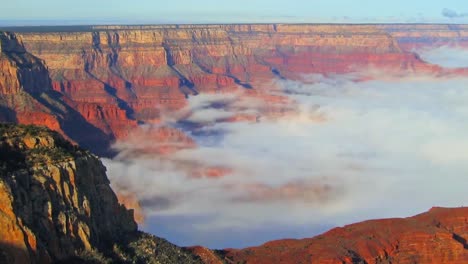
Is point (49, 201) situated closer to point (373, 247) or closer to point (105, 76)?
point (373, 247)

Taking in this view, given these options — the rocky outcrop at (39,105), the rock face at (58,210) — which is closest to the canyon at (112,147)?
the rock face at (58,210)

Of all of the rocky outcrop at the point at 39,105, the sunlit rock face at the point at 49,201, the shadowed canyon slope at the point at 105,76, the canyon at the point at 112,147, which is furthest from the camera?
the shadowed canyon slope at the point at 105,76

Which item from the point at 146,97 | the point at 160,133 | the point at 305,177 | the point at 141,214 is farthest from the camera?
the point at 146,97

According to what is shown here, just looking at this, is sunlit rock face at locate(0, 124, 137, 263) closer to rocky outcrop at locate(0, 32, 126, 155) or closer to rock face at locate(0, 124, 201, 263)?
rock face at locate(0, 124, 201, 263)

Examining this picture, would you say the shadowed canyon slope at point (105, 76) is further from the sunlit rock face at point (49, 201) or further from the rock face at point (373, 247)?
the sunlit rock face at point (49, 201)

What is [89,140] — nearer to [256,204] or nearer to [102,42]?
[256,204]

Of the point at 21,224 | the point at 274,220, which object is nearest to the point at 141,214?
the point at 274,220
